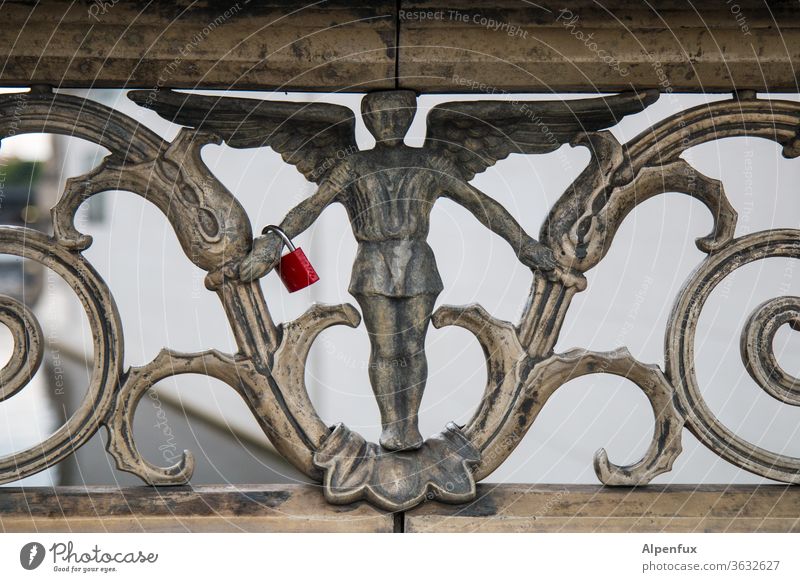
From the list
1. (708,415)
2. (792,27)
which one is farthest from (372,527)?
(792,27)

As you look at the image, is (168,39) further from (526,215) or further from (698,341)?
(698,341)

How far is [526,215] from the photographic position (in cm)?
171

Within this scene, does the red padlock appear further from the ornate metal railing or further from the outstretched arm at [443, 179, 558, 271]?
the outstretched arm at [443, 179, 558, 271]

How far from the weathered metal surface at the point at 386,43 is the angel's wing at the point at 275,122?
0.06 feet

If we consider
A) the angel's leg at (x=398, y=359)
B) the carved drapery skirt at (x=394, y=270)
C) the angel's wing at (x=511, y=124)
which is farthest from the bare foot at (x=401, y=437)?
the angel's wing at (x=511, y=124)

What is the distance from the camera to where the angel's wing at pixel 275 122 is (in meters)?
0.96

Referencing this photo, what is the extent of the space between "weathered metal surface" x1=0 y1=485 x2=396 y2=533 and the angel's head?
13.7 inches

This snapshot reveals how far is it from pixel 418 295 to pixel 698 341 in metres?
0.79

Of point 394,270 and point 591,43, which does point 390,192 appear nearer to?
point 394,270

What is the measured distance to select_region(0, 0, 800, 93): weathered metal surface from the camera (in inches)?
36.3

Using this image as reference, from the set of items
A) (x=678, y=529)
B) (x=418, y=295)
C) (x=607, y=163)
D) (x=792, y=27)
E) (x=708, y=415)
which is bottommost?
(x=678, y=529)

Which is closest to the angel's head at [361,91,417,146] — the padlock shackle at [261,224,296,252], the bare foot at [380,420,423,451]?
the padlock shackle at [261,224,296,252]

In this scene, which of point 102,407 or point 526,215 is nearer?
point 102,407

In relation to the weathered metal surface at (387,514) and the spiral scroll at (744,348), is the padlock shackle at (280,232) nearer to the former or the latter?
the weathered metal surface at (387,514)
